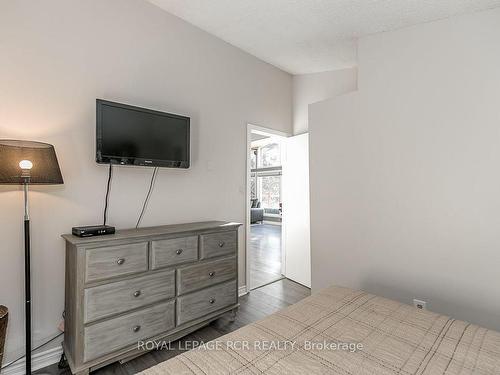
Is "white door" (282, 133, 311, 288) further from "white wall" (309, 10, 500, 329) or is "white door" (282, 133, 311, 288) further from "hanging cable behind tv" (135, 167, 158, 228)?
"hanging cable behind tv" (135, 167, 158, 228)

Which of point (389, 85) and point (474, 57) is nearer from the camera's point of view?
point (474, 57)

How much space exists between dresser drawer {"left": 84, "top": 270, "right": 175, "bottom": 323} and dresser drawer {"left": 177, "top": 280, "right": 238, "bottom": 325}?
0.53 feet

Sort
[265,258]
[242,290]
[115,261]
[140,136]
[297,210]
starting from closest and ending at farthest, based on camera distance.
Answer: [115,261] < [140,136] < [242,290] < [297,210] < [265,258]

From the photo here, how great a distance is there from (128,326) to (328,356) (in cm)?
146

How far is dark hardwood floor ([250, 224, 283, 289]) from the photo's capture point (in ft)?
12.7

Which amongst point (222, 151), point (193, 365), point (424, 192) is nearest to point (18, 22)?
point (222, 151)

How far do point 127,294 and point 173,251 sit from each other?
1.42ft

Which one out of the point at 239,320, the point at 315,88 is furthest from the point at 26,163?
the point at 315,88

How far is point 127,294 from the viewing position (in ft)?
6.23

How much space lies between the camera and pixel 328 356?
1092 millimetres

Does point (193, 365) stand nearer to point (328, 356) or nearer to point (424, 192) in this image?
point (328, 356)

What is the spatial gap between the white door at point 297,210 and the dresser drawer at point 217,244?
139cm

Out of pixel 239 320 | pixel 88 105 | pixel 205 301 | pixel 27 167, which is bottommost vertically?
pixel 239 320

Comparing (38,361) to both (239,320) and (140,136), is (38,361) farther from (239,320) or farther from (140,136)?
(140,136)
